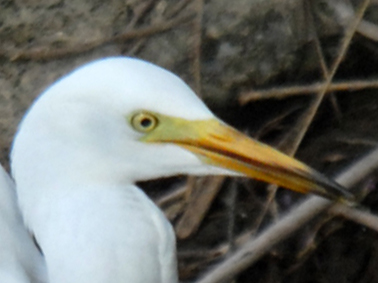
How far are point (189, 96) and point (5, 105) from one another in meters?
0.84

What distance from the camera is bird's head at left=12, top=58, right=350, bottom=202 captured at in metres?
1.06

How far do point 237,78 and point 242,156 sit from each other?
0.74 m

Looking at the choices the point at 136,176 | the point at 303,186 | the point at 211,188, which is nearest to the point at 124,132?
the point at 136,176

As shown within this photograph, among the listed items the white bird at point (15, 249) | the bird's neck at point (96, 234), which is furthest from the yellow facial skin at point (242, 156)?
the white bird at point (15, 249)

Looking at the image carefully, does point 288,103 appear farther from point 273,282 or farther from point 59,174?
point 59,174

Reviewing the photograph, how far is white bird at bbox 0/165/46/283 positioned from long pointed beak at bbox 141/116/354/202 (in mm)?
341

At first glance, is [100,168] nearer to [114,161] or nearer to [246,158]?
[114,161]

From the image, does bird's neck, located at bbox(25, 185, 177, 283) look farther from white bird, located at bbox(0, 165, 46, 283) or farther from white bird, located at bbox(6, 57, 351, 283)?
white bird, located at bbox(0, 165, 46, 283)

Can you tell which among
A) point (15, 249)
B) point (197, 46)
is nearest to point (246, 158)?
point (15, 249)

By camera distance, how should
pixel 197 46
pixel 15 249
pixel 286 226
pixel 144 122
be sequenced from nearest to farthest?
1. pixel 144 122
2. pixel 15 249
3. pixel 286 226
4. pixel 197 46

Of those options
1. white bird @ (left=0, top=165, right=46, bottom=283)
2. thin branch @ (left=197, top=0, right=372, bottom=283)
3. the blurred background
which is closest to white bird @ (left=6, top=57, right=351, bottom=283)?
white bird @ (left=0, top=165, right=46, bottom=283)

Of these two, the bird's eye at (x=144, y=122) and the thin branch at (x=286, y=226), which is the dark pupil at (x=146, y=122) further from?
the thin branch at (x=286, y=226)

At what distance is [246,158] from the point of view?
1.12 metres

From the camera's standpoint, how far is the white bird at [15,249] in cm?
129
